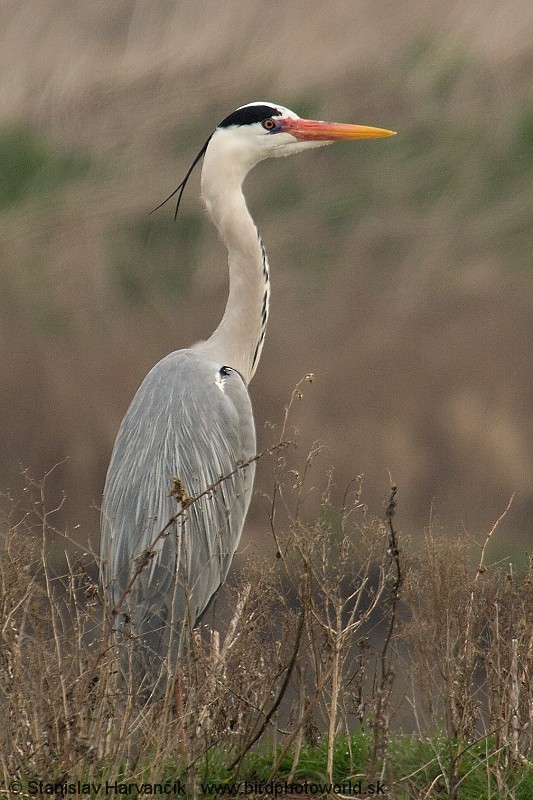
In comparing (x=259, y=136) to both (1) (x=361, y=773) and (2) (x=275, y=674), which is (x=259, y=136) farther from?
(1) (x=361, y=773)

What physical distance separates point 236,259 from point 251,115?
1.42ft

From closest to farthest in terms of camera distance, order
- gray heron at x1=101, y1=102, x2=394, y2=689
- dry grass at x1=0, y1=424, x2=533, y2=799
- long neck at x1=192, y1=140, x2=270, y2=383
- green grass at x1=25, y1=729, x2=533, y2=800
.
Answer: dry grass at x1=0, y1=424, x2=533, y2=799, green grass at x1=25, y1=729, x2=533, y2=800, gray heron at x1=101, y1=102, x2=394, y2=689, long neck at x1=192, y1=140, x2=270, y2=383

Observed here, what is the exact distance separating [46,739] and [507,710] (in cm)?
97

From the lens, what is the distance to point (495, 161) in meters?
7.92

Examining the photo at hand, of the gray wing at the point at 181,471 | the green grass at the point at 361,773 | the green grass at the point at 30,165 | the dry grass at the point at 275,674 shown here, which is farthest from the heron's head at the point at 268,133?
the green grass at the point at 30,165

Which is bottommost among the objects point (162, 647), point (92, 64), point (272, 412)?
point (162, 647)

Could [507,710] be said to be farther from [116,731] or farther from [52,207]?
[52,207]

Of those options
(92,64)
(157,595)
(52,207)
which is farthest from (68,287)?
(157,595)

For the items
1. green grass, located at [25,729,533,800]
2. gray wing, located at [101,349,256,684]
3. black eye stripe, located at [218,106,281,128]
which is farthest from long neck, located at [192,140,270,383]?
green grass, located at [25,729,533,800]

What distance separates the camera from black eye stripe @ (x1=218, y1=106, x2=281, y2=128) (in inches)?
145

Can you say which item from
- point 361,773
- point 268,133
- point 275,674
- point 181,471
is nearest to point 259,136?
point 268,133

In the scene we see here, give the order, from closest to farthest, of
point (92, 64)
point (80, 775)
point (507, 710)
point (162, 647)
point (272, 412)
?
point (80, 775) → point (507, 710) → point (162, 647) → point (272, 412) → point (92, 64)

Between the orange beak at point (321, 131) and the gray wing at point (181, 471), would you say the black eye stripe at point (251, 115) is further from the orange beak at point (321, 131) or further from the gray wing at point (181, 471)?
the gray wing at point (181, 471)

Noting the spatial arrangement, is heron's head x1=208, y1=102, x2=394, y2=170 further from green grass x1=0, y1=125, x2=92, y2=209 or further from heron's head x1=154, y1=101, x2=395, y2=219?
green grass x1=0, y1=125, x2=92, y2=209
